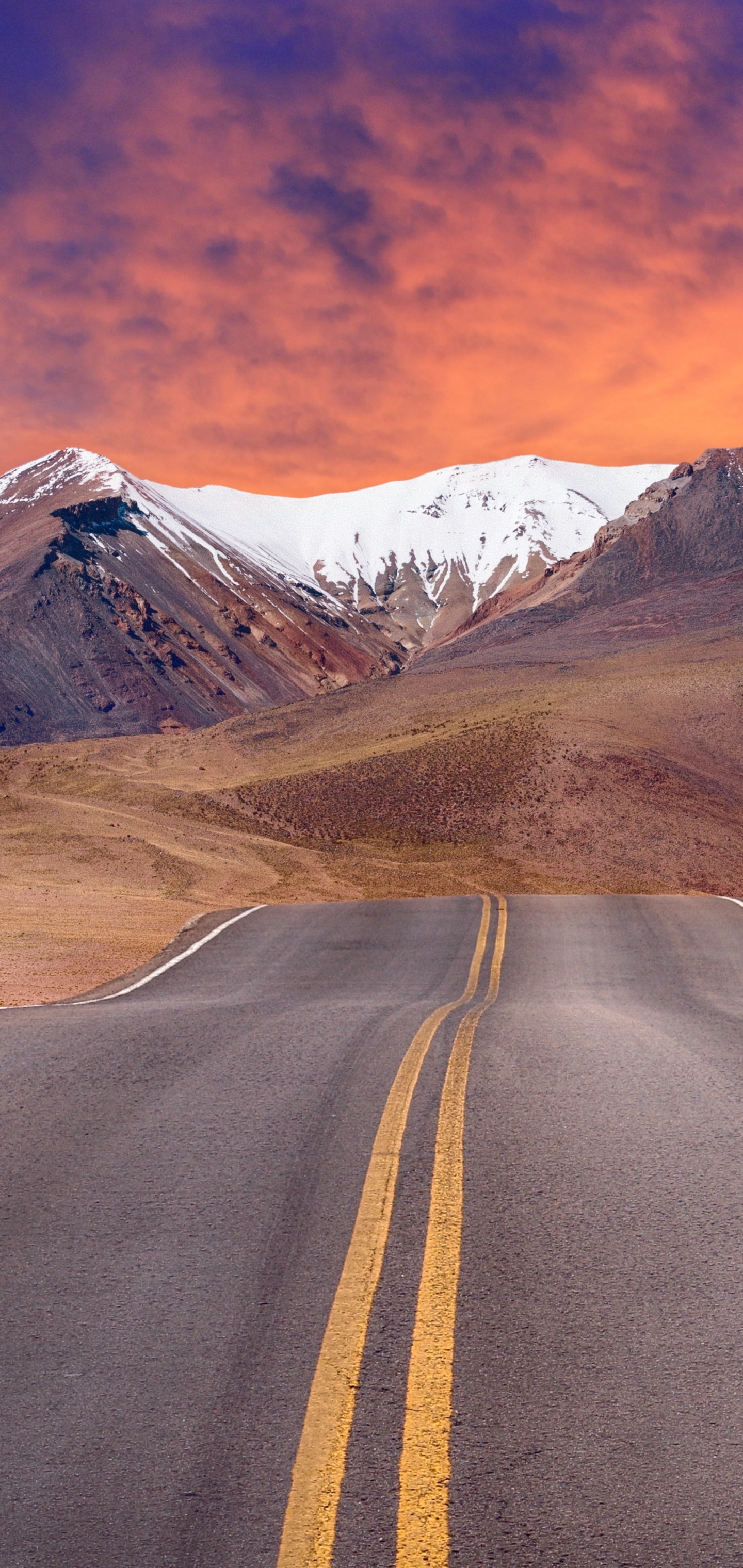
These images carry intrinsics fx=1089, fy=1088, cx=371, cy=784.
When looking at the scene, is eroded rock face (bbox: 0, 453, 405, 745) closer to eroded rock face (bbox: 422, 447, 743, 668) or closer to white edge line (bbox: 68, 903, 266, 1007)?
eroded rock face (bbox: 422, 447, 743, 668)

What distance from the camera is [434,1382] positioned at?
11.8 ft

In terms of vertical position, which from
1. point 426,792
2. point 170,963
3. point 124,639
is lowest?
point 426,792

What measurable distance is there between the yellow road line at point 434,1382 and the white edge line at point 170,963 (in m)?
6.89

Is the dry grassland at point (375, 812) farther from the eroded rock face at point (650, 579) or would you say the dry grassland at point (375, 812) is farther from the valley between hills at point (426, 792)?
the eroded rock face at point (650, 579)

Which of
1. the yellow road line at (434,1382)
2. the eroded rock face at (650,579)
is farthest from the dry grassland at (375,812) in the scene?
the eroded rock face at (650,579)

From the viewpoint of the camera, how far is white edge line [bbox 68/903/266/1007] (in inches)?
477

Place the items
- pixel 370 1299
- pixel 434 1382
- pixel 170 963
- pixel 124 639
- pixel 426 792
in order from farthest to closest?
1. pixel 124 639
2. pixel 426 792
3. pixel 170 963
4. pixel 370 1299
5. pixel 434 1382

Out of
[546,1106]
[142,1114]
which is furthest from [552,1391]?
[142,1114]

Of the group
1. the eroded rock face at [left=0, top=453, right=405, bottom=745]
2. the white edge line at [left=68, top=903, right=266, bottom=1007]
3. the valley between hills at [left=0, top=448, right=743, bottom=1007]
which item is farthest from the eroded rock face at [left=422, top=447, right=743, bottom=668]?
the white edge line at [left=68, top=903, right=266, bottom=1007]

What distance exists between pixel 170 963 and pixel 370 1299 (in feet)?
36.8

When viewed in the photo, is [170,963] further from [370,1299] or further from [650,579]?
[650,579]

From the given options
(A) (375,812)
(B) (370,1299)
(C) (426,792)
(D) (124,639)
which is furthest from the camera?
(D) (124,639)

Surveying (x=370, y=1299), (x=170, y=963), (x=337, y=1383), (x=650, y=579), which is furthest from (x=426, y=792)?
(x=650, y=579)

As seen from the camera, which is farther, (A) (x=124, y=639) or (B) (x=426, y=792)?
(A) (x=124, y=639)
